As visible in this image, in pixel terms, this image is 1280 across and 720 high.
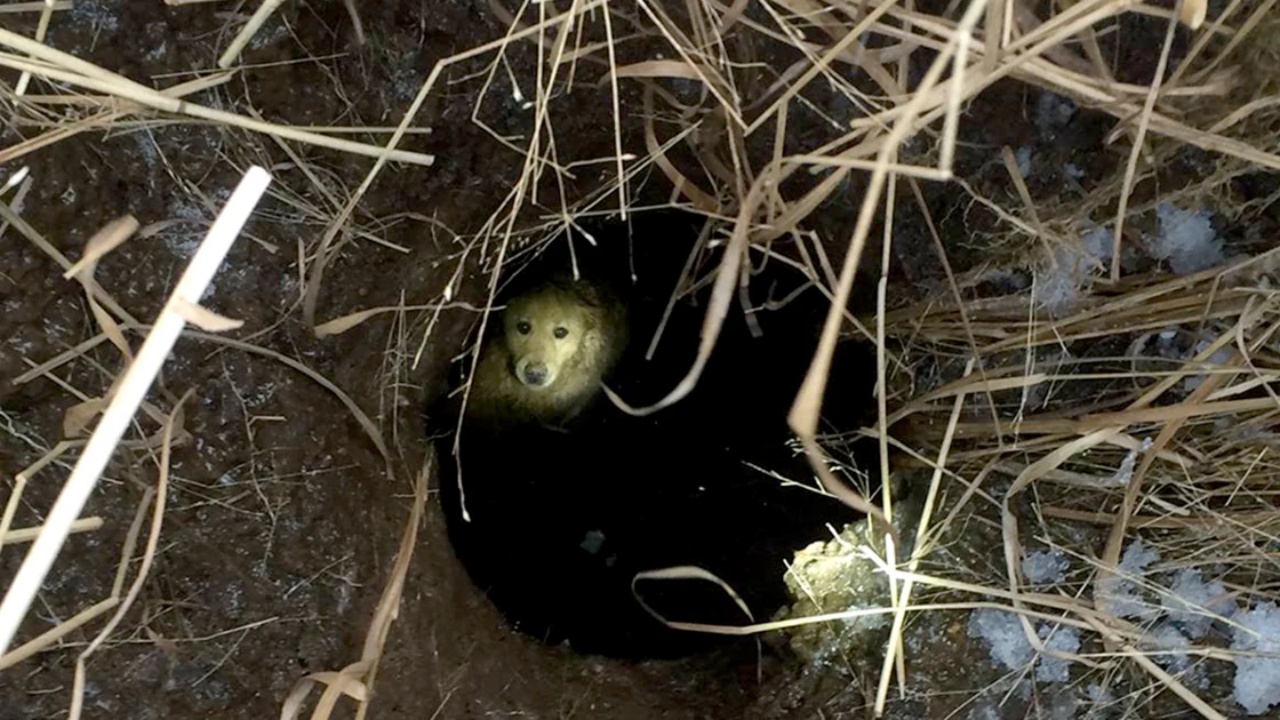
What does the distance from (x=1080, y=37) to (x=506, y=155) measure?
69 centimetres

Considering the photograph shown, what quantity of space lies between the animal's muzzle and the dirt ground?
40cm

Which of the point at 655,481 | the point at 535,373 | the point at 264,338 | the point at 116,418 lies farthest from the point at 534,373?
the point at 116,418

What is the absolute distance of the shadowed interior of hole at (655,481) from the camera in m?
1.91

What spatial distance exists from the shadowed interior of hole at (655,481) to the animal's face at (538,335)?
0.17 ft

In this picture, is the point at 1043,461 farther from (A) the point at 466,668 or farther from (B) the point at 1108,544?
(A) the point at 466,668

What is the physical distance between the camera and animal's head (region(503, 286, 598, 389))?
190 cm

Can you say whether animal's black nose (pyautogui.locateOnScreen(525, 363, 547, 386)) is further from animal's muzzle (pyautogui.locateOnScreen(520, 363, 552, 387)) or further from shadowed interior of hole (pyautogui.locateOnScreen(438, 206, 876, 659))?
shadowed interior of hole (pyautogui.locateOnScreen(438, 206, 876, 659))

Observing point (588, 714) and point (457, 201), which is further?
point (588, 714)

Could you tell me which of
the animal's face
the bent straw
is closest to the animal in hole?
the animal's face

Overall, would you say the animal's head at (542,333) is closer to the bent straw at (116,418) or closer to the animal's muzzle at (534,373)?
the animal's muzzle at (534,373)

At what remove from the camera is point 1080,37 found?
1205 millimetres

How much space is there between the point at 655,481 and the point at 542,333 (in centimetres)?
42

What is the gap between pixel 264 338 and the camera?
1.31m

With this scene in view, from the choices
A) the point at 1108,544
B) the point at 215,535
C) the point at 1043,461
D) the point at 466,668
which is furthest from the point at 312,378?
the point at 1108,544
